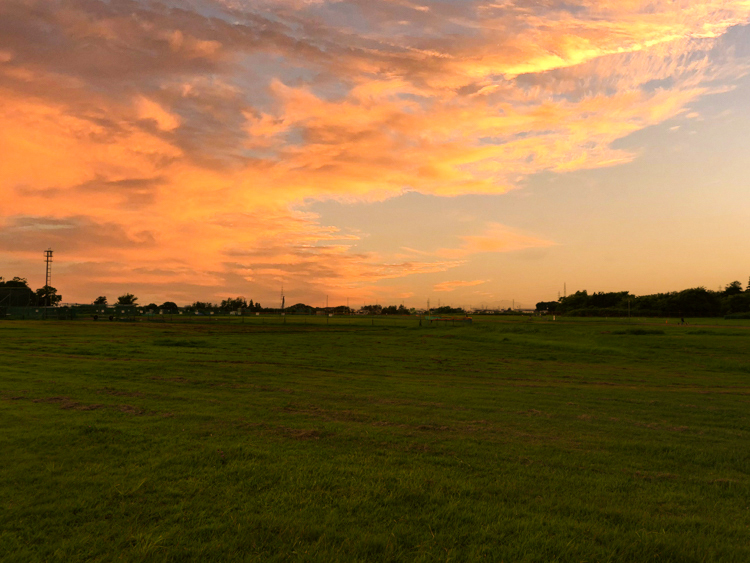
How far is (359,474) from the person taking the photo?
8.04m

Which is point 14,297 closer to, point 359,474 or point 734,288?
point 359,474

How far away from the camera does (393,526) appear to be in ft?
20.6

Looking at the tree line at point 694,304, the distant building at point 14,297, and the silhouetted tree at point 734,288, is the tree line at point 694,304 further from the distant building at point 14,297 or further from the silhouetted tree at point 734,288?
the distant building at point 14,297

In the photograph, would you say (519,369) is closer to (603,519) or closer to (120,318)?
(603,519)

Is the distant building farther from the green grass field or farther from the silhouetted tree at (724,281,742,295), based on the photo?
the silhouetted tree at (724,281,742,295)

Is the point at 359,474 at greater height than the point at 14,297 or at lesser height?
→ lesser

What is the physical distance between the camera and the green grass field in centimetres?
587

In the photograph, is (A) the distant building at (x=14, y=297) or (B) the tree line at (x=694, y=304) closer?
(A) the distant building at (x=14, y=297)

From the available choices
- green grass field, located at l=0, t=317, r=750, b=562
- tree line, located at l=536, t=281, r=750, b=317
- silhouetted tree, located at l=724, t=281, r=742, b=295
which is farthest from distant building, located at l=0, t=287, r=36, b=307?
silhouetted tree, located at l=724, t=281, r=742, b=295

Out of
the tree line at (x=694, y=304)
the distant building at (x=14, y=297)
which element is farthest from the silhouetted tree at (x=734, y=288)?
the distant building at (x=14, y=297)

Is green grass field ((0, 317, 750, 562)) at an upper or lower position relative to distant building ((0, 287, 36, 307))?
lower

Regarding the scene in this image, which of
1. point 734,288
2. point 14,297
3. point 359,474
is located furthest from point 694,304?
point 14,297

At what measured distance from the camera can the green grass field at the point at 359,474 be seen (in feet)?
19.3

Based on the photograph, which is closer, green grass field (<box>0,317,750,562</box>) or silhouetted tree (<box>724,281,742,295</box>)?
green grass field (<box>0,317,750,562</box>)
